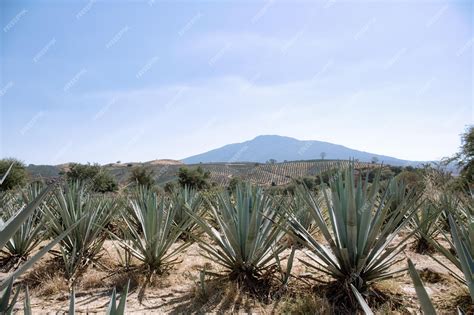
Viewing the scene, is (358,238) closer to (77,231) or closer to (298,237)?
(298,237)

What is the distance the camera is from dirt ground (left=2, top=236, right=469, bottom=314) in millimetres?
2719

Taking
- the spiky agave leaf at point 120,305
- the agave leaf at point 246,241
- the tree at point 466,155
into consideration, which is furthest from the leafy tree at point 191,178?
the spiky agave leaf at point 120,305

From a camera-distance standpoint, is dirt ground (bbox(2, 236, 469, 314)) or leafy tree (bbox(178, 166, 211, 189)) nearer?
dirt ground (bbox(2, 236, 469, 314))

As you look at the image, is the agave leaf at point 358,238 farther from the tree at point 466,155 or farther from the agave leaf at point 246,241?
the tree at point 466,155

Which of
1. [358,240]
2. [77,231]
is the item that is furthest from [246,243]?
[77,231]

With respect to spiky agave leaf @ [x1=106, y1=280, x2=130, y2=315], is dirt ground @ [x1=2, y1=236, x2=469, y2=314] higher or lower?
lower

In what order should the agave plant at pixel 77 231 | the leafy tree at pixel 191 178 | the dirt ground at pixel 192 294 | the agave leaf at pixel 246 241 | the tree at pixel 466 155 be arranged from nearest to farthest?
1. the dirt ground at pixel 192 294
2. the agave leaf at pixel 246 241
3. the agave plant at pixel 77 231
4. the tree at pixel 466 155
5. the leafy tree at pixel 191 178

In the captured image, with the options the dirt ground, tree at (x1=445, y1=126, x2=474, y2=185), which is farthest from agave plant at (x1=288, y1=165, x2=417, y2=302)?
tree at (x1=445, y1=126, x2=474, y2=185)

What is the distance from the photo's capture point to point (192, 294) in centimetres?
320

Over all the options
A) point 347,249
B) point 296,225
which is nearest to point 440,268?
point 347,249

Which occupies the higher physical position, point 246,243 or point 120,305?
point 120,305

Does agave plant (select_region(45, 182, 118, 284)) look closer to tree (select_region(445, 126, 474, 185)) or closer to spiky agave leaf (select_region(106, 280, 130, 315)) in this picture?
spiky agave leaf (select_region(106, 280, 130, 315))

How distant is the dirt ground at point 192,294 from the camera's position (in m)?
2.72

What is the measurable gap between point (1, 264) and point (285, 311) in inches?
153
